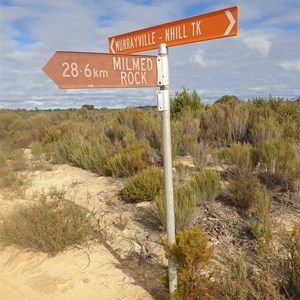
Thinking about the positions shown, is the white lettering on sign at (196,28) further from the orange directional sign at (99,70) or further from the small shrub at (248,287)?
the small shrub at (248,287)

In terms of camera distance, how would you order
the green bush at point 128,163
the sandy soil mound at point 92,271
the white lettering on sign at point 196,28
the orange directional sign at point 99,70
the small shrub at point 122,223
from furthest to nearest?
the green bush at point 128,163, the small shrub at point 122,223, the sandy soil mound at point 92,271, the white lettering on sign at point 196,28, the orange directional sign at point 99,70

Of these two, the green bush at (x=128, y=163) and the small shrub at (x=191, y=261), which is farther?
the green bush at (x=128, y=163)

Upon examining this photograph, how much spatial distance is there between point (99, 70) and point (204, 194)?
339 centimetres

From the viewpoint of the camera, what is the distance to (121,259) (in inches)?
179

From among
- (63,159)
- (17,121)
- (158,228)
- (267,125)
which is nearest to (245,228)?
(158,228)

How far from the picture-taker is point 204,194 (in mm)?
5656

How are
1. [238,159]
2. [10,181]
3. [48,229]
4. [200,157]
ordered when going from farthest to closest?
1. [10,181]
2. [200,157]
3. [238,159]
4. [48,229]

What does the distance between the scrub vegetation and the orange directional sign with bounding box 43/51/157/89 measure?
4.79ft

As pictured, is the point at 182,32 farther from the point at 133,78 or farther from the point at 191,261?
the point at 191,261

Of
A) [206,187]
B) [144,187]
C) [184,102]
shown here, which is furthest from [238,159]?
[184,102]

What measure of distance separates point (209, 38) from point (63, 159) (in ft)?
28.2

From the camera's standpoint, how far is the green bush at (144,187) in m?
6.20

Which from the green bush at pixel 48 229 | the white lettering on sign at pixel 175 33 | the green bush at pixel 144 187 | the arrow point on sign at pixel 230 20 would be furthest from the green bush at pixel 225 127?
the arrow point on sign at pixel 230 20

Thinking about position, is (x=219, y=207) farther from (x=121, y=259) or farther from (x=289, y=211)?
(x=121, y=259)
